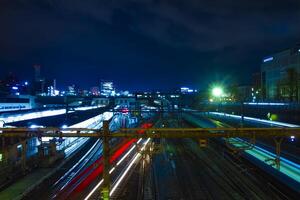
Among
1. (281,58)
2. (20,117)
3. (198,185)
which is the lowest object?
(198,185)

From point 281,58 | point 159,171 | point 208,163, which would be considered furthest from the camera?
point 281,58

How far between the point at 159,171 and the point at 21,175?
35.4 ft

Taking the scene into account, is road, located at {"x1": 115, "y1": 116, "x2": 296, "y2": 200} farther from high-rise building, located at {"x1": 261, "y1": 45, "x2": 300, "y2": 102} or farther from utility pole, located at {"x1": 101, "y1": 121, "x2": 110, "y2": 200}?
high-rise building, located at {"x1": 261, "y1": 45, "x2": 300, "y2": 102}

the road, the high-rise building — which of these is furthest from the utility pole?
the high-rise building

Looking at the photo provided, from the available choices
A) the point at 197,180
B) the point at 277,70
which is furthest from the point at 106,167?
the point at 277,70

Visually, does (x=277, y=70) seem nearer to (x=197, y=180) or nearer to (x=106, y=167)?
(x=197, y=180)

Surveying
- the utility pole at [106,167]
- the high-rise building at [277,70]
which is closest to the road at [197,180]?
the utility pole at [106,167]

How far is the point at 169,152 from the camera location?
36.3 meters

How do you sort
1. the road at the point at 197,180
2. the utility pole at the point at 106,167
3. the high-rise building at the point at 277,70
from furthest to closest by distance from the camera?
the high-rise building at the point at 277,70, the road at the point at 197,180, the utility pole at the point at 106,167

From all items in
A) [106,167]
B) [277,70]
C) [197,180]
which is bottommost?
[197,180]

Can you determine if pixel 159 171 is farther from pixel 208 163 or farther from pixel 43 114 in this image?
pixel 43 114

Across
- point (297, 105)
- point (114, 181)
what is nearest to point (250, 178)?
point (114, 181)

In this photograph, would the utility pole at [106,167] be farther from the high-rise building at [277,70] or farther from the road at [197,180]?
the high-rise building at [277,70]

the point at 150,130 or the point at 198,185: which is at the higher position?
the point at 150,130
